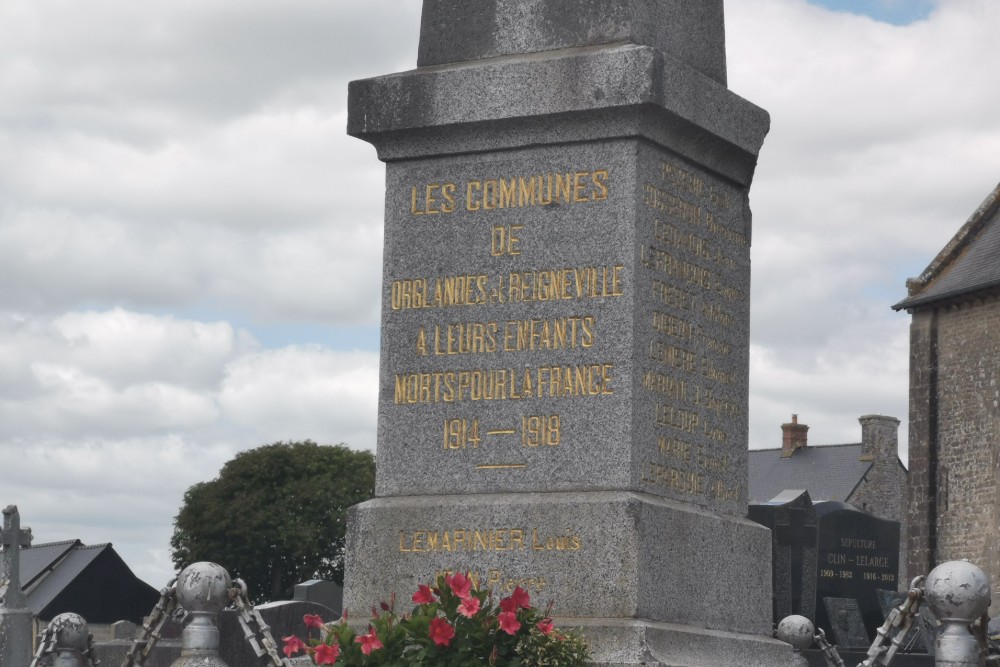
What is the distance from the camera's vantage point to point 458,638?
8.61 metres

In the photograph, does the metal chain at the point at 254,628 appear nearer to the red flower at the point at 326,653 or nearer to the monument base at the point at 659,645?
the red flower at the point at 326,653

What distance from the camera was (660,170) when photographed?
34.0 feet

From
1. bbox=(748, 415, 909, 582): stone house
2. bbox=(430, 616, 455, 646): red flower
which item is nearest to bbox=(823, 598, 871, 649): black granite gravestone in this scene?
bbox=(430, 616, 455, 646): red flower

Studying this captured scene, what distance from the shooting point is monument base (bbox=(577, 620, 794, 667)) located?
30.5 feet

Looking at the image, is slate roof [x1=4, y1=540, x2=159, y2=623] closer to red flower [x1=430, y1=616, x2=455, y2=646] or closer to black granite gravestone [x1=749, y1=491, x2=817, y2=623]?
black granite gravestone [x1=749, y1=491, x2=817, y2=623]

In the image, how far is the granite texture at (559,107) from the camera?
10117mm

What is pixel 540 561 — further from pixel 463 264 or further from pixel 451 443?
pixel 463 264

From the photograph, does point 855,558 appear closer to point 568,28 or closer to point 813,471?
point 568,28

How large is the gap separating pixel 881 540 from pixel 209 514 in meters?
35.3

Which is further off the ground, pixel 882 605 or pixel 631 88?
pixel 631 88

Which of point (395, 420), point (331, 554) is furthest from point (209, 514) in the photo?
point (395, 420)

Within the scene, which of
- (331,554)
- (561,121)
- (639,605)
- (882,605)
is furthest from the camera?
(331,554)

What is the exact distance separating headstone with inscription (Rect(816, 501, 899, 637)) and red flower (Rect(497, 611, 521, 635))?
46.9ft

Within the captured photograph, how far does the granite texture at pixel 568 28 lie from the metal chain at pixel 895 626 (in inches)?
145
